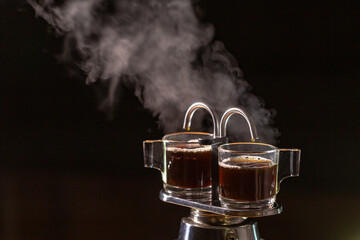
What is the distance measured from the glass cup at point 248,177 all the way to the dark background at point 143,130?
2.15 feet

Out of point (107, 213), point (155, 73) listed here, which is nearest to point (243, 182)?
point (155, 73)

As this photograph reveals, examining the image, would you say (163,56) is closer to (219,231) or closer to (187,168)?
(187,168)

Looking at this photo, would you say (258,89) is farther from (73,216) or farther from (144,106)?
(73,216)

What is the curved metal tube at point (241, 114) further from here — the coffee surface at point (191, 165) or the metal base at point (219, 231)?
the metal base at point (219, 231)

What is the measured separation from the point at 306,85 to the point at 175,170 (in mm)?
731

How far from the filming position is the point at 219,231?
1.10 m

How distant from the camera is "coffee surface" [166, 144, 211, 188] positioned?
114 cm

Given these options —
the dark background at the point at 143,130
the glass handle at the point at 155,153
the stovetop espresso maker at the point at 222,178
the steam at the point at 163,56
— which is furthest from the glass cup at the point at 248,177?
the dark background at the point at 143,130

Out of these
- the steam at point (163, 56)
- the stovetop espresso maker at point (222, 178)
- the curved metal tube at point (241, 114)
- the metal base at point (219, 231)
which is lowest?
the metal base at point (219, 231)

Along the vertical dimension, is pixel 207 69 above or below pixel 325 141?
above

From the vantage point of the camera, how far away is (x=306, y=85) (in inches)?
65.3

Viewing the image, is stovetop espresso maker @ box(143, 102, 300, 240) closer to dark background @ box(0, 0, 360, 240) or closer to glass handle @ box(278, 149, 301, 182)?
glass handle @ box(278, 149, 301, 182)

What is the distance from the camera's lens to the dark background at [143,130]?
1.63m

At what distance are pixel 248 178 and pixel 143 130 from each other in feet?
3.14
